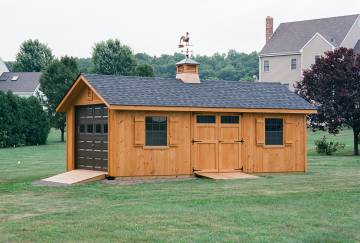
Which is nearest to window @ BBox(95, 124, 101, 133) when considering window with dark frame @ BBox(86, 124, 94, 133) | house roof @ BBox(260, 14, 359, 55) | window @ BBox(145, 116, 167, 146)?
window with dark frame @ BBox(86, 124, 94, 133)

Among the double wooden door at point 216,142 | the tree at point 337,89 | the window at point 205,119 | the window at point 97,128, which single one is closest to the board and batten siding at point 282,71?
the tree at point 337,89

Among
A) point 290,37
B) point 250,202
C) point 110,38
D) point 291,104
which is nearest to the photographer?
point 250,202

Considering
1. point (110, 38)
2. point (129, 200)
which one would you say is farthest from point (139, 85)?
point (110, 38)

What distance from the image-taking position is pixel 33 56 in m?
94.7

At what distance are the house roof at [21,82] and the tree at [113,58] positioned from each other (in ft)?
32.5

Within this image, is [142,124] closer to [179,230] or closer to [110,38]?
[179,230]

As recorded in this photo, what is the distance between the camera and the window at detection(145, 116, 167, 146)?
72.4 feet

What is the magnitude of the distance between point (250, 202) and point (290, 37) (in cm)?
5306

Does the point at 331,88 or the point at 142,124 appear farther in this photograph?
the point at 331,88

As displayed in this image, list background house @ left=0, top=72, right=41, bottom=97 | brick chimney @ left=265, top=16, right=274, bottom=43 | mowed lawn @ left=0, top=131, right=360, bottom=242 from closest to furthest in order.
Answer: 1. mowed lawn @ left=0, top=131, right=360, bottom=242
2. brick chimney @ left=265, top=16, right=274, bottom=43
3. background house @ left=0, top=72, right=41, bottom=97

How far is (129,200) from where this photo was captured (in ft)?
54.3

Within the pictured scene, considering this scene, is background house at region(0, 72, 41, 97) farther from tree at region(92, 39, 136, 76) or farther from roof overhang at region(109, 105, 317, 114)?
roof overhang at region(109, 105, 317, 114)

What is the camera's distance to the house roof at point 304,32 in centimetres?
6369

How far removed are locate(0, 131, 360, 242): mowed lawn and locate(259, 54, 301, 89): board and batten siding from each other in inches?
1700
